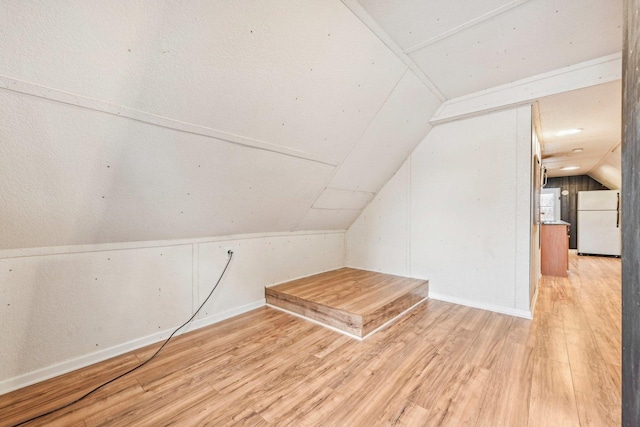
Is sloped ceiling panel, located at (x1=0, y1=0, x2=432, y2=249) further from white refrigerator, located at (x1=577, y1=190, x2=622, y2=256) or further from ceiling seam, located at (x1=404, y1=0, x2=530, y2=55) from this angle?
white refrigerator, located at (x1=577, y1=190, x2=622, y2=256)

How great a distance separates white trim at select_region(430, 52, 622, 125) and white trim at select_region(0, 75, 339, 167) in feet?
6.43

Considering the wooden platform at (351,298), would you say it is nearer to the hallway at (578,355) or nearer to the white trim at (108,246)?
the white trim at (108,246)

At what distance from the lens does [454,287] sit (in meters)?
3.02

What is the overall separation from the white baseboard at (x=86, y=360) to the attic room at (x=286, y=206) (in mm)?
11

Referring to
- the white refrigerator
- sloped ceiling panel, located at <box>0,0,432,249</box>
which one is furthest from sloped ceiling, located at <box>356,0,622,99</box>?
the white refrigerator

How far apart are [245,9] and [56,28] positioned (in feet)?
2.53

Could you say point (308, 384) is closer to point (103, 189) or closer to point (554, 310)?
point (103, 189)

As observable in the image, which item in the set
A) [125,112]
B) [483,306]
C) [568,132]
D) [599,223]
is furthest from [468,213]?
[599,223]

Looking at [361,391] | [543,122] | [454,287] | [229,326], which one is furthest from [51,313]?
[543,122]

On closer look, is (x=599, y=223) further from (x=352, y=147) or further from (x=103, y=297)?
(x=103, y=297)

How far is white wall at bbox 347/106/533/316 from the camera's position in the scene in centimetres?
262

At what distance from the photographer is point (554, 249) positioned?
4352mm

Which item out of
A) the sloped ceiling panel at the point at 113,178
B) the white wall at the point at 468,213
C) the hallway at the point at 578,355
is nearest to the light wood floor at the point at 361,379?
the hallway at the point at 578,355

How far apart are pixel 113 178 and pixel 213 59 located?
924 millimetres
